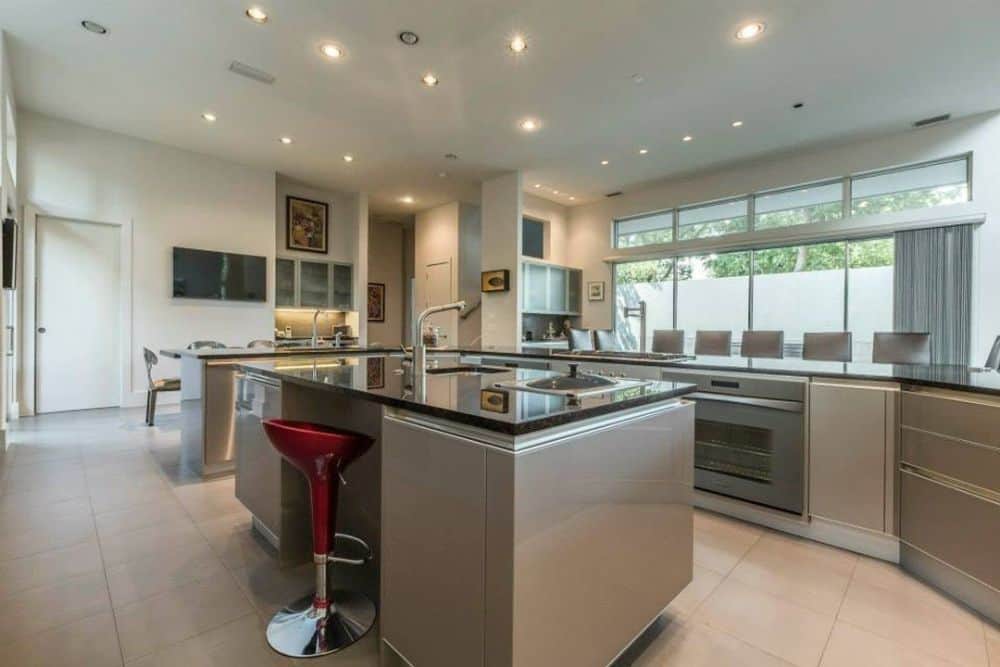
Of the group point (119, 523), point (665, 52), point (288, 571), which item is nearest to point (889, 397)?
point (288, 571)

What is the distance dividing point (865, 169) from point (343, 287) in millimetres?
7839

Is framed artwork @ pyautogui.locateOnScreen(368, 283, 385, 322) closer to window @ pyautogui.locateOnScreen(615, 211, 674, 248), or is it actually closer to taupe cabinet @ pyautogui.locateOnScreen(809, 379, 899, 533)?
window @ pyautogui.locateOnScreen(615, 211, 674, 248)

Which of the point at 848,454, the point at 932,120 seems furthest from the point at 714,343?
the point at 932,120

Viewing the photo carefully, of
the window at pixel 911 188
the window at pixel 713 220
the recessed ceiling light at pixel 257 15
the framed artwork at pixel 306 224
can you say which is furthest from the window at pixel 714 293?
the recessed ceiling light at pixel 257 15

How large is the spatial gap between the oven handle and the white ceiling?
2.80m

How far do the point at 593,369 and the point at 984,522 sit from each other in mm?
1998

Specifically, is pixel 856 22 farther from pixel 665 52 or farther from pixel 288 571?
pixel 288 571

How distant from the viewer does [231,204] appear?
630 centimetres

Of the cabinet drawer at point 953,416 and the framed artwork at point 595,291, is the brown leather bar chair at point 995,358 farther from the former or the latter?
the framed artwork at point 595,291

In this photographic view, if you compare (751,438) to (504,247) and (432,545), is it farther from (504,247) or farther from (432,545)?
(504,247)

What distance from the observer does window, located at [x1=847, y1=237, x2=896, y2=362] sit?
5.40 meters

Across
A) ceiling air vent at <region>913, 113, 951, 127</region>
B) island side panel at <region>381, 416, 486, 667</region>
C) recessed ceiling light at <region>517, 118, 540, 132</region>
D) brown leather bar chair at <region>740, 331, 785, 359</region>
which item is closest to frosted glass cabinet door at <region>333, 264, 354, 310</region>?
recessed ceiling light at <region>517, 118, 540, 132</region>

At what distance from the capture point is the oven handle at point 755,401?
89.0 inches

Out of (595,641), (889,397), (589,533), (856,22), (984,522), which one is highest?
(856,22)
